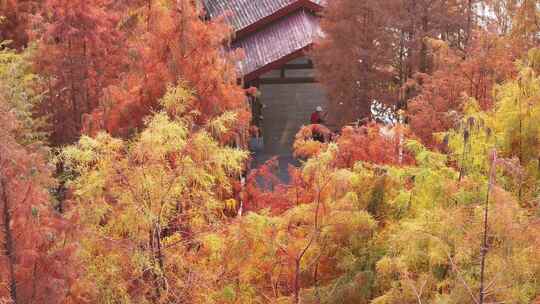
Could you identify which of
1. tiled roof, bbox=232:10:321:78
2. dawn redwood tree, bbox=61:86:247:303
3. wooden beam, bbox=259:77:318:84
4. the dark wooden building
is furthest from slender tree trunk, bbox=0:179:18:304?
wooden beam, bbox=259:77:318:84

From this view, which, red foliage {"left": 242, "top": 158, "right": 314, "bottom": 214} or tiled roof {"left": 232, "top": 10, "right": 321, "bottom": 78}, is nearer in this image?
red foliage {"left": 242, "top": 158, "right": 314, "bottom": 214}

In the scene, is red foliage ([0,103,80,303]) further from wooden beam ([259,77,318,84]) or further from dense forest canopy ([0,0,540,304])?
wooden beam ([259,77,318,84])

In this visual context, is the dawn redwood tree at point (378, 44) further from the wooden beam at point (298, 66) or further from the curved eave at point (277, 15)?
the curved eave at point (277, 15)

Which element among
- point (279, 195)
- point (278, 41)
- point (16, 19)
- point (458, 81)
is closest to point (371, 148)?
point (279, 195)

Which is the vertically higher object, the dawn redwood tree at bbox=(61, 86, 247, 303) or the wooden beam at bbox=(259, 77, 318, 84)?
the wooden beam at bbox=(259, 77, 318, 84)

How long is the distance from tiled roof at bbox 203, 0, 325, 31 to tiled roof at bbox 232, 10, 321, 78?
1.53ft

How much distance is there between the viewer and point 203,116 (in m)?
13.4

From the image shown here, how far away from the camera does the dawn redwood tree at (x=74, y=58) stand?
50.4 feet

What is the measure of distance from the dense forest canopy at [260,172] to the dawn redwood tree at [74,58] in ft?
0.13

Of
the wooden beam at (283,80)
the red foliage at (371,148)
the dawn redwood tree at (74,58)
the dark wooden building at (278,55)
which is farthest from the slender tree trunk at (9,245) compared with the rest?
the wooden beam at (283,80)

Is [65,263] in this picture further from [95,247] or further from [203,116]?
[203,116]

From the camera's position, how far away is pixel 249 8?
79.9 ft

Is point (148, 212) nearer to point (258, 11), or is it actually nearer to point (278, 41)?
point (278, 41)

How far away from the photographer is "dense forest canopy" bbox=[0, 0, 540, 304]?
761cm
